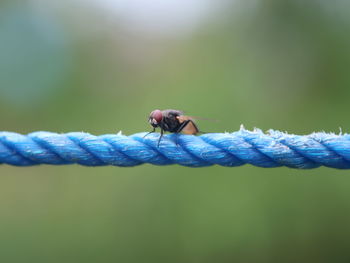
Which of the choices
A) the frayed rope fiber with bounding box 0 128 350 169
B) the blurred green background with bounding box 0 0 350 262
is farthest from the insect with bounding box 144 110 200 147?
the blurred green background with bounding box 0 0 350 262

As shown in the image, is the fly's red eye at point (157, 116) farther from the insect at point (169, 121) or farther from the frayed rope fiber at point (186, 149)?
the frayed rope fiber at point (186, 149)

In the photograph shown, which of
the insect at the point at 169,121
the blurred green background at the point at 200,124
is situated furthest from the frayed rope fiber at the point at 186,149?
the blurred green background at the point at 200,124

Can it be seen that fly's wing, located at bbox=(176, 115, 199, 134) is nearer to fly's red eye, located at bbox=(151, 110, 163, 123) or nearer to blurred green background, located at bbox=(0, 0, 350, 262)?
fly's red eye, located at bbox=(151, 110, 163, 123)

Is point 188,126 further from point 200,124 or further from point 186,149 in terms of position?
point 200,124

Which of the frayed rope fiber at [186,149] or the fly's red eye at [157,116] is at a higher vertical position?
the fly's red eye at [157,116]

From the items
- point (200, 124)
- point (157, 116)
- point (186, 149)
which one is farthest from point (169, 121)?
point (200, 124)

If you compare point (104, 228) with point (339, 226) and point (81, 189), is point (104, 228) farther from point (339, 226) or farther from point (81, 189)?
point (339, 226)

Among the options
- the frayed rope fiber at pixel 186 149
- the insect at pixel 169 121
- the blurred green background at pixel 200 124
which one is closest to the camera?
the frayed rope fiber at pixel 186 149
